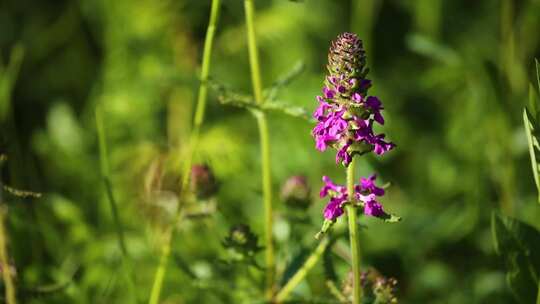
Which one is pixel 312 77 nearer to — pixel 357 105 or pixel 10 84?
pixel 10 84

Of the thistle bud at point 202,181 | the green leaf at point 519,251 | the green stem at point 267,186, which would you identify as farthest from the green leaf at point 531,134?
the thistle bud at point 202,181

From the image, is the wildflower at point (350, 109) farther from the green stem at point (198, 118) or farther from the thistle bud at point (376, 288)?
the green stem at point (198, 118)

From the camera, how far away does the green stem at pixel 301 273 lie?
1.09 m

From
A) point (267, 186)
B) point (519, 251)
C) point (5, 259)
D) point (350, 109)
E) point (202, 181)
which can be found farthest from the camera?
point (202, 181)

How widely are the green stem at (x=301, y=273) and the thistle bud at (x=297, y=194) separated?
0.16 m

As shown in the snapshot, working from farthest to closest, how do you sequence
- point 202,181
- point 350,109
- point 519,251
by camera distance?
point 202,181
point 519,251
point 350,109

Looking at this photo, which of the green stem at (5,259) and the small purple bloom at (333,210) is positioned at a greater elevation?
the small purple bloom at (333,210)

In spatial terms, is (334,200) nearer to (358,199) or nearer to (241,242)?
(358,199)

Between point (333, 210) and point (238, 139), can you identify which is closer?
point (333, 210)

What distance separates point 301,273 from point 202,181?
0.98 feet

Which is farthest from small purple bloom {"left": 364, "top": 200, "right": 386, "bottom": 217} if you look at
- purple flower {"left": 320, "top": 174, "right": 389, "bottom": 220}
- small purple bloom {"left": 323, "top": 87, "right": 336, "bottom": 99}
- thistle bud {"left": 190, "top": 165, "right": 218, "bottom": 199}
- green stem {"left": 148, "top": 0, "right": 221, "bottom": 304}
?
thistle bud {"left": 190, "top": 165, "right": 218, "bottom": 199}

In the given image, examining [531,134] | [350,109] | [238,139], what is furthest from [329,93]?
[238,139]

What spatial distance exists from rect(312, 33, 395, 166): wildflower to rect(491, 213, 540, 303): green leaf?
1.18 ft

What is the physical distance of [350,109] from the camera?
2.62 ft
